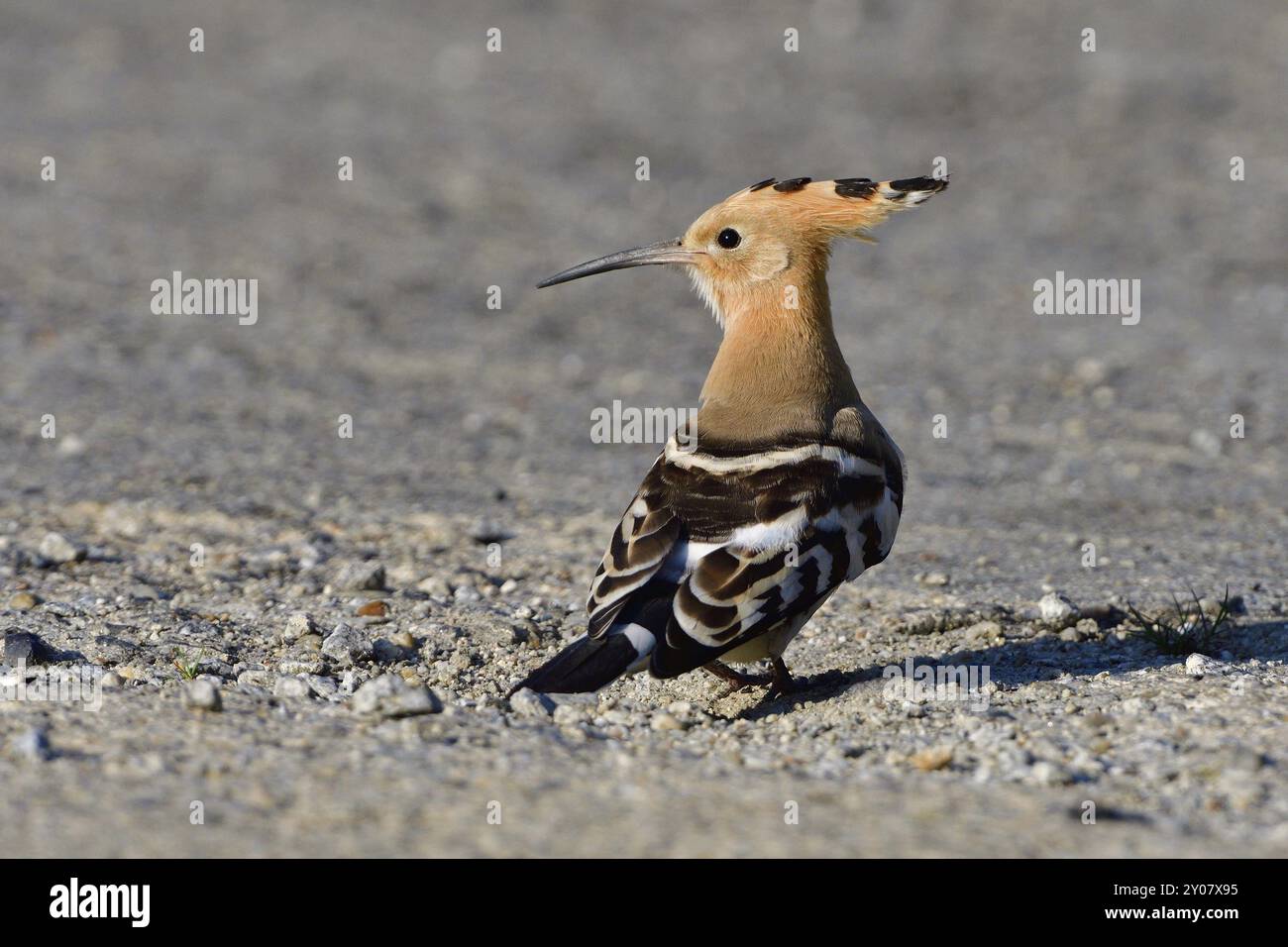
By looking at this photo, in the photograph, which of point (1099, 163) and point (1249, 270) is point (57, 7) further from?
point (1249, 270)

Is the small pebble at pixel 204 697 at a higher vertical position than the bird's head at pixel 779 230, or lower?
lower

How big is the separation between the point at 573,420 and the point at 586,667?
4.18m

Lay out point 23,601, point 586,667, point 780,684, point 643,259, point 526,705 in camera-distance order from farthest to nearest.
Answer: point 643,259, point 23,601, point 780,684, point 526,705, point 586,667

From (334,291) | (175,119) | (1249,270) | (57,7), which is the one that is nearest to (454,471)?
(334,291)

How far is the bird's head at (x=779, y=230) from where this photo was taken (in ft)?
15.8

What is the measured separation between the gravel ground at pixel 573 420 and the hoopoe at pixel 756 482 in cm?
24

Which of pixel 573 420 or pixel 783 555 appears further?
pixel 573 420

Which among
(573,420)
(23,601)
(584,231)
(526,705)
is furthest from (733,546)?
(584,231)

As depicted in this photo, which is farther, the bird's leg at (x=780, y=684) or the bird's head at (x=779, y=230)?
the bird's head at (x=779, y=230)

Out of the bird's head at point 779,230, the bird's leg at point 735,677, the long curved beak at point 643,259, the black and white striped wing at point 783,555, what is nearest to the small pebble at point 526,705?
the black and white striped wing at point 783,555

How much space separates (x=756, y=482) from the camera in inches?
168

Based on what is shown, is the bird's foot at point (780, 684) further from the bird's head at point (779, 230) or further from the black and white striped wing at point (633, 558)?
the bird's head at point (779, 230)

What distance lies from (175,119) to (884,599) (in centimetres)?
924

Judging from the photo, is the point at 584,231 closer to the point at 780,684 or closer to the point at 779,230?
the point at 779,230
